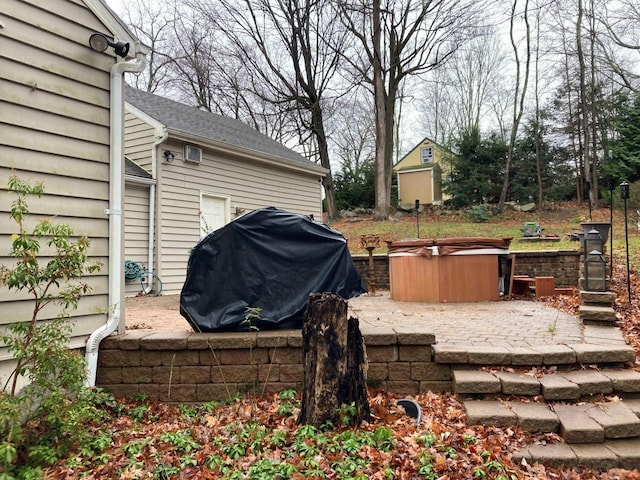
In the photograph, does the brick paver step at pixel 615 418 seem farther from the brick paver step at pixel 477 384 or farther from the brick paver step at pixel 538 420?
the brick paver step at pixel 477 384

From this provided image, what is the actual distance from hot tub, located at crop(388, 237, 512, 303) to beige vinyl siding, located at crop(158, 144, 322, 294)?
4.44 meters

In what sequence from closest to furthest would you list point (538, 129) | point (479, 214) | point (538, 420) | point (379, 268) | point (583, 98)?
point (538, 420) < point (379, 268) < point (479, 214) < point (583, 98) < point (538, 129)

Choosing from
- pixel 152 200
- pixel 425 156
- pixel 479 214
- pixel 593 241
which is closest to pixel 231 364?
pixel 593 241

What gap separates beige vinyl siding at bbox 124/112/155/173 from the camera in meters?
7.71

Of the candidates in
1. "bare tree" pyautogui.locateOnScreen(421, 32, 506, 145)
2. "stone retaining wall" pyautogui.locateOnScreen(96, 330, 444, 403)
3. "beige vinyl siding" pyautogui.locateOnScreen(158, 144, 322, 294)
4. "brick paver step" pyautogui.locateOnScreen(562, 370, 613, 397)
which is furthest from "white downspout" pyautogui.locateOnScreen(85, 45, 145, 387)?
"bare tree" pyautogui.locateOnScreen(421, 32, 506, 145)

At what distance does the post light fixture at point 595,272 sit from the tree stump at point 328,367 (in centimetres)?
→ 327

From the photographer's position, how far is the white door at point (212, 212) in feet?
27.8

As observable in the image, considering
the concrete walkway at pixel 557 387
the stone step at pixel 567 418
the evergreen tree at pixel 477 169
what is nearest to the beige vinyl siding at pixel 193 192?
the concrete walkway at pixel 557 387

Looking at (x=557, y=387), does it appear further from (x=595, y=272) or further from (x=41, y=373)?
(x=41, y=373)

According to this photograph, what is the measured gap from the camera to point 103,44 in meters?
3.21

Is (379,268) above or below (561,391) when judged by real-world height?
above

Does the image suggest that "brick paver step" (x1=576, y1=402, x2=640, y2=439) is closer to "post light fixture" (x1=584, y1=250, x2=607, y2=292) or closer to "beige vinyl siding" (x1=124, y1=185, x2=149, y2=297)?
"post light fixture" (x1=584, y1=250, x2=607, y2=292)

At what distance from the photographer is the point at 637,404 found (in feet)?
8.82

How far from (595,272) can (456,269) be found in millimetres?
1972
